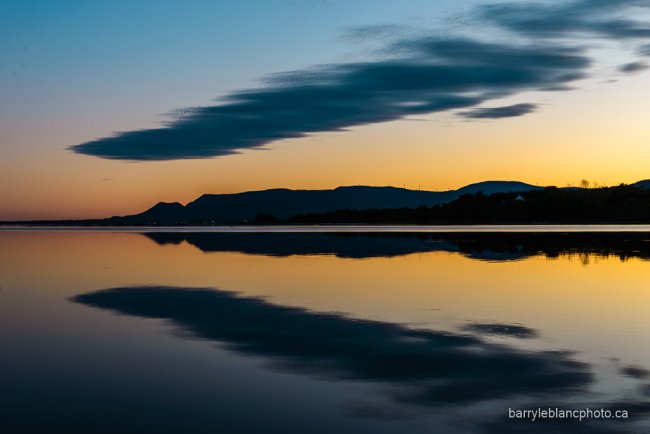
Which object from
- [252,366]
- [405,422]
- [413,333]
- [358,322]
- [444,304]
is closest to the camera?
[405,422]

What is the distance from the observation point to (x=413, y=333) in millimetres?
17641

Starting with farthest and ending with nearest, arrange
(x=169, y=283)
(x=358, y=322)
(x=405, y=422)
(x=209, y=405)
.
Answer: (x=169, y=283) → (x=358, y=322) → (x=209, y=405) → (x=405, y=422)

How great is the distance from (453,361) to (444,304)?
338 inches

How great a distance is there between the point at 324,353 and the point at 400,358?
179cm

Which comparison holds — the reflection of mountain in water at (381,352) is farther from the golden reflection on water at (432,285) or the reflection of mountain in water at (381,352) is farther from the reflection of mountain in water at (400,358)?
the golden reflection on water at (432,285)

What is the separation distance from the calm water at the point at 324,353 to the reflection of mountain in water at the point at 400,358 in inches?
1.9

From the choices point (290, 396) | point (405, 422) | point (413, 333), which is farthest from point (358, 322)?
point (405, 422)

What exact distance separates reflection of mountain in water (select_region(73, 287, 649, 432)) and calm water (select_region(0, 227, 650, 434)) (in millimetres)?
47

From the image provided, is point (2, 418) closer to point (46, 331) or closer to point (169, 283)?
point (46, 331)

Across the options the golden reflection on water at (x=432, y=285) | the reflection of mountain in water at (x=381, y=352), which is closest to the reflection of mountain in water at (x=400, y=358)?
the reflection of mountain in water at (x=381, y=352)

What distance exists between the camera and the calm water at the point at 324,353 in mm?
10805

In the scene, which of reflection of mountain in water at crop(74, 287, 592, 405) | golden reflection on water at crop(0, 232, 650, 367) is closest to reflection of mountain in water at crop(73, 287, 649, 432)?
reflection of mountain in water at crop(74, 287, 592, 405)

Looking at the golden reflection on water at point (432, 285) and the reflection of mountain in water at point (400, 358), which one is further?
the golden reflection on water at point (432, 285)

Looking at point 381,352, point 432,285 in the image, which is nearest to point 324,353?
point 381,352
